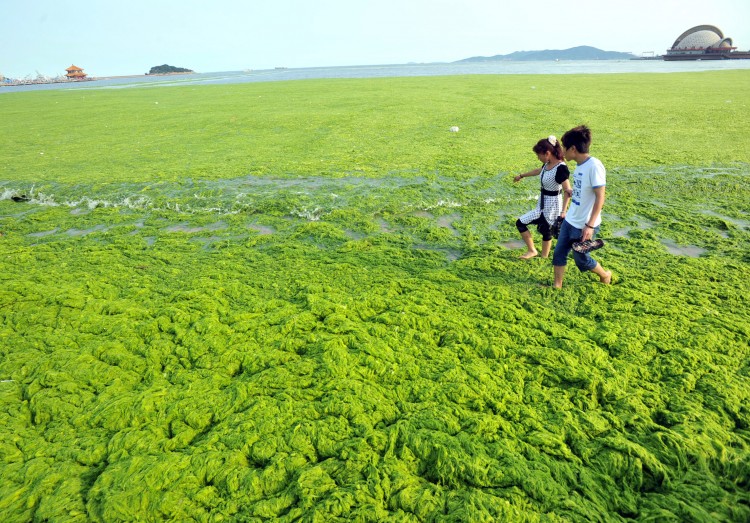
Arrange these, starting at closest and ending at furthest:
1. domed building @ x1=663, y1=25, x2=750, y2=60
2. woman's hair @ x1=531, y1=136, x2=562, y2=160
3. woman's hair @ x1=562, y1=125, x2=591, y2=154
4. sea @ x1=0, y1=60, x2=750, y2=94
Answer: woman's hair @ x1=562, y1=125, x2=591, y2=154 < woman's hair @ x1=531, y1=136, x2=562, y2=160 < sea @ x1=0, y1=60, x2=750, y2=94 < domed building @ x1=663, y1=25, x2=750, y2=60

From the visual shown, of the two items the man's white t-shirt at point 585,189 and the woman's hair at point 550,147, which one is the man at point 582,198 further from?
the woman's hair at point 550,147

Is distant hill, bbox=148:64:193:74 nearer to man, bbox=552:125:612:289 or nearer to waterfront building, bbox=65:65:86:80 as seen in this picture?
waterfront building, bbox=65:65:86:80

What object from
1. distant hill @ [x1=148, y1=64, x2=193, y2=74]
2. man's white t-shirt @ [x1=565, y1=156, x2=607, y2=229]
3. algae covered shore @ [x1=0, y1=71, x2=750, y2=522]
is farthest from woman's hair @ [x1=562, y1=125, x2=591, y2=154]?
distant hill @ [x1=148, y1=64, x2=193, y2=74]

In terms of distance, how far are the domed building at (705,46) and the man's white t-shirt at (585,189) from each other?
88683 mm

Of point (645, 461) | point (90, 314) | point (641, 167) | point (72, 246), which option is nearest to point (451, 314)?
point (645, 461)

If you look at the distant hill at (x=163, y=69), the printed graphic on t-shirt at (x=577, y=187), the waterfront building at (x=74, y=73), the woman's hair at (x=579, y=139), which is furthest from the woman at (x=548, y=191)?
the distant hill at (x=163, y=69)

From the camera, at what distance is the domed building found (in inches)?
2579

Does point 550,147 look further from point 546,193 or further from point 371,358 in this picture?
point 371,358

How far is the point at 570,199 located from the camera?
414cm

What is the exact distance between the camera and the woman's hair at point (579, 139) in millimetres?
3436

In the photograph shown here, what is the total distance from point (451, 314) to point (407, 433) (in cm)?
152

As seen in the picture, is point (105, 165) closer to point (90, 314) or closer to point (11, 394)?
point (90, 314)

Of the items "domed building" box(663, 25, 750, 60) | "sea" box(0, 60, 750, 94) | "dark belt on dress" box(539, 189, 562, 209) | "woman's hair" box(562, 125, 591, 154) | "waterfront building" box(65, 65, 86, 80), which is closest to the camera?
"woman's hair" box(562, 125, 591, 154)

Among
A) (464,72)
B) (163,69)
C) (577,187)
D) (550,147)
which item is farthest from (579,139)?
(163,69)
